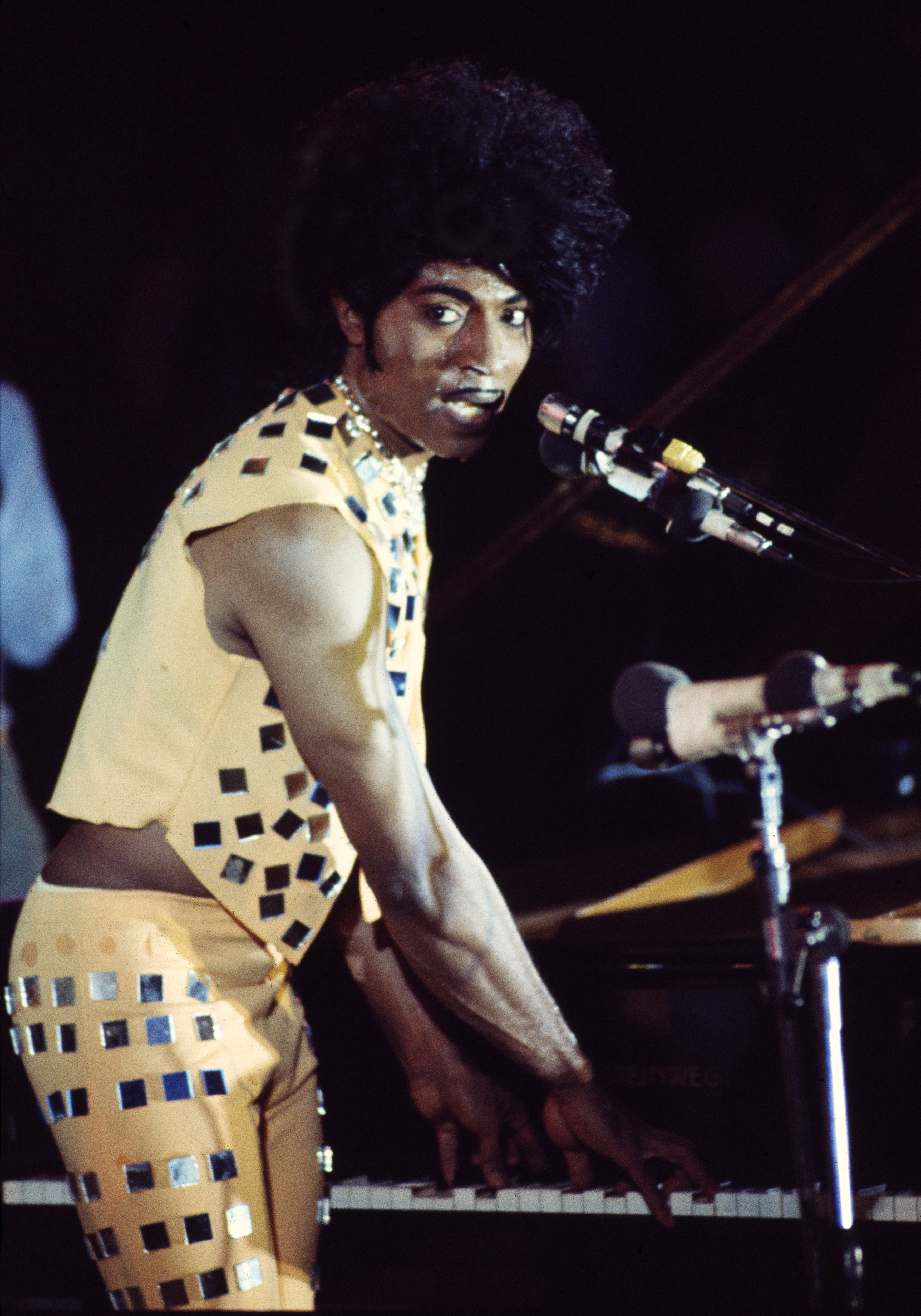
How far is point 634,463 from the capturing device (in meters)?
1.44

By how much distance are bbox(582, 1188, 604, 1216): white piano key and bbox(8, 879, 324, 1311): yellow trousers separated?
0.45 meters

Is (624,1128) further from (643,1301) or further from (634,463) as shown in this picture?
(634,463)

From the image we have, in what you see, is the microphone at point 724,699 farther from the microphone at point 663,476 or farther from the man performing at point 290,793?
the man performing at point 290,793

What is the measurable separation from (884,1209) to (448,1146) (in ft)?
2.01

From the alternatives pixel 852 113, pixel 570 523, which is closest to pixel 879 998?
pixel 570 523

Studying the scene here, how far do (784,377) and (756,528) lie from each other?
1.41 ft

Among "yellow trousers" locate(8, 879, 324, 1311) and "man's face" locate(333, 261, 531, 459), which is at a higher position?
"man's face" locate(333, 261, 531, 459)

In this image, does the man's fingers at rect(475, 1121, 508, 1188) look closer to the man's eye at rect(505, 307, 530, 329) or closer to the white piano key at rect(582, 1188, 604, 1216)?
the white piano key at rect(582, 1188, 604, 1216)

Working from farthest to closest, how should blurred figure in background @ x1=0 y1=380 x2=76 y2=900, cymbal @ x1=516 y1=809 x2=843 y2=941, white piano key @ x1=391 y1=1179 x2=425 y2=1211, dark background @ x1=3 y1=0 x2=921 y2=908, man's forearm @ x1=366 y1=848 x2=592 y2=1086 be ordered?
blurred figure in background @ x1=0 y1=380 x2=76 y2=900 < dark background @ x1=3 y1=0 x2=921 y2=908 < cymbal @ x1=516 y1=809 x2=843 y2=941 < white piano key @ x1=391 y1=1179 x2=425 y2=1211 < man's forearm @ x1=366 y1=848 x2=592 y2=1086

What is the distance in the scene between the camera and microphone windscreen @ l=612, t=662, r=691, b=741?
1.23 m

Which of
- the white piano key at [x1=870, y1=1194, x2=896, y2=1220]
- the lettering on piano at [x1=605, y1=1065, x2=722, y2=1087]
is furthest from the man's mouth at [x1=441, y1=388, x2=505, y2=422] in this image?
the white piano key at [x1=870, y1=1194, x2=896, y2=1220]

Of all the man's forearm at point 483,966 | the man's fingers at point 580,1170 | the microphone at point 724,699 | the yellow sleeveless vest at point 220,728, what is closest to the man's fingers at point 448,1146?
the man's fingers at point 580,1170

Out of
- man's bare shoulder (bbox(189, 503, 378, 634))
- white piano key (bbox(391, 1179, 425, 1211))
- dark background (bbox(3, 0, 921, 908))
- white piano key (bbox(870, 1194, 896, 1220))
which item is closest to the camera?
man's bare shoulder (bbox(189, 503, 378, 634))

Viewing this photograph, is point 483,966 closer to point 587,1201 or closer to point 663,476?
point 587,1201
